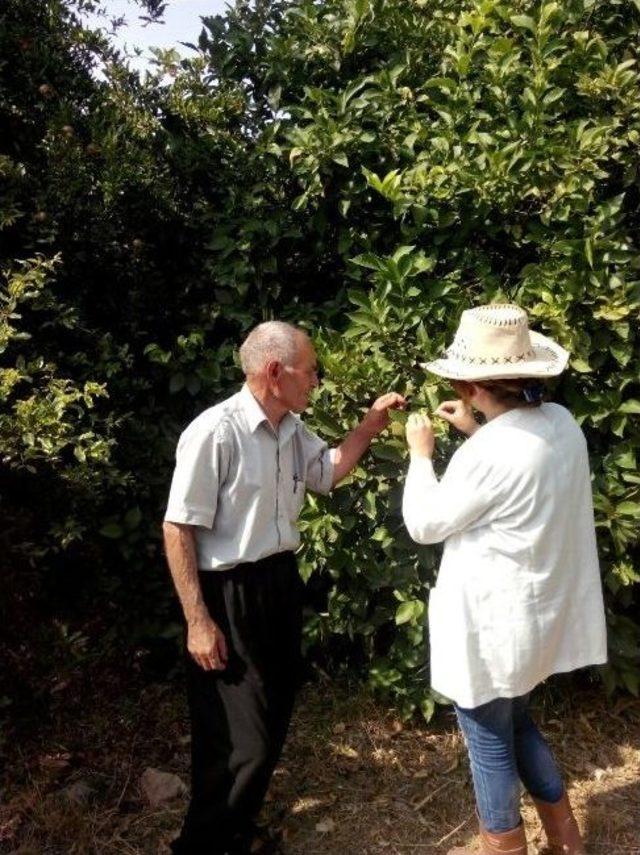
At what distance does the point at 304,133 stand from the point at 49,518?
1889mm

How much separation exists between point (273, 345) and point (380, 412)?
0.56m

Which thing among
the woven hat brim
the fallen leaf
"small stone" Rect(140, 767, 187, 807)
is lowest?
the fallen leaf

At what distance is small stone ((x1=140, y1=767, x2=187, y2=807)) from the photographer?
3523 mm

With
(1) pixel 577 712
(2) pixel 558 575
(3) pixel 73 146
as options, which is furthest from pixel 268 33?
(1) pixel 577 712

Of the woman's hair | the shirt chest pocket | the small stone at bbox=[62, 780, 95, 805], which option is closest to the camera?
the woman's hair

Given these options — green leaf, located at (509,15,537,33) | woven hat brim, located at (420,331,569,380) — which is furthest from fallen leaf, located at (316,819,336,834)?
green leaf, located at (509,15,537,33)

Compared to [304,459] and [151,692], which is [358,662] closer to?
[151,692]

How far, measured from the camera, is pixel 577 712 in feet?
13.1

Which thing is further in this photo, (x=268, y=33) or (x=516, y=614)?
(x=268, y=33)

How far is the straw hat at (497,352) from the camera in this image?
99.0 inches

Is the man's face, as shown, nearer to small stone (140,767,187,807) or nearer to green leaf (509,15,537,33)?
green leaf (509,15,537,33)

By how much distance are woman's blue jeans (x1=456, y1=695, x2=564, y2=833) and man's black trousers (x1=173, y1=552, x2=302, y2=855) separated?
2.12 ft

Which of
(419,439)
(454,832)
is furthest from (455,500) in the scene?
(454,832)

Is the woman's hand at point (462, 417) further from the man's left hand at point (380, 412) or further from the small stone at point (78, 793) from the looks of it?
the small stone at point (78, 793)
